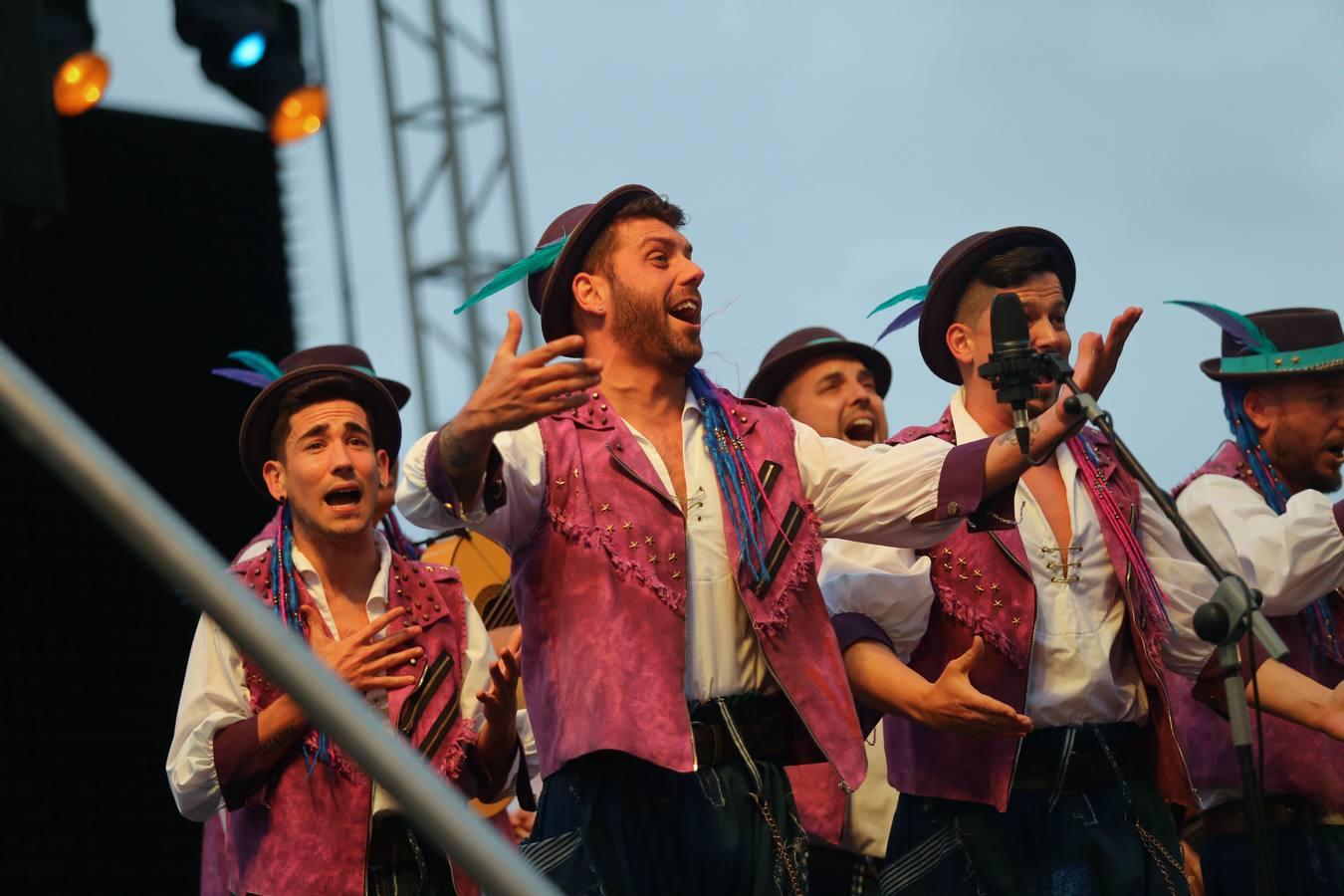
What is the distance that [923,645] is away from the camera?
4199 mm

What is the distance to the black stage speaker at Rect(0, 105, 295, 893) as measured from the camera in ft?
23.4

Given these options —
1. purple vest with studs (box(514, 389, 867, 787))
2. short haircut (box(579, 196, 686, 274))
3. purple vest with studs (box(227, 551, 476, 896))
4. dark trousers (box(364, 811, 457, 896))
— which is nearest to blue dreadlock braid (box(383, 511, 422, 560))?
purple vest with studs (box(227, 551, 476, 896))

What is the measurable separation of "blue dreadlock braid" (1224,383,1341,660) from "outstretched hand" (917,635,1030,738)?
1.49 meters

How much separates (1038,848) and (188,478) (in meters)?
4.73

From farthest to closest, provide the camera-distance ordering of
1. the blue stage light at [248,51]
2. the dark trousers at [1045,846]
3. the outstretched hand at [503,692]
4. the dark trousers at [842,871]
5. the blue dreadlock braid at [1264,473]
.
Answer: the blue stage light at [248,51] → the dark trousers at [842,871] → the blue dreadlock braid at [1264,473] → the dark trousers at [1045,846] → the outstretched hand at [503,692]

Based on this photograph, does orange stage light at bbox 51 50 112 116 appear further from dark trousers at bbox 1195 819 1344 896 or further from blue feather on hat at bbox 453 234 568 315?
dark trousers at bbox 1195 819 1344 896

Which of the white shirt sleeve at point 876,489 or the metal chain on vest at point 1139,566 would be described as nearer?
the white shirt sleeve at point 876,489

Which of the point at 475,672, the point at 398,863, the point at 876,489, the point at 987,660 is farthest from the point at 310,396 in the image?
the point at 987,660

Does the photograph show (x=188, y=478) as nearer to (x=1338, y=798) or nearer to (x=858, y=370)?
(x=858, y=370)

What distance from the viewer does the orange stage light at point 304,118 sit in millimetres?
7207

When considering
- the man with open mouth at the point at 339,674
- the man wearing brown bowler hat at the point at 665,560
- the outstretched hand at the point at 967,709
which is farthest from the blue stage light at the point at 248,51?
the outstretched hand at the point at 967,709

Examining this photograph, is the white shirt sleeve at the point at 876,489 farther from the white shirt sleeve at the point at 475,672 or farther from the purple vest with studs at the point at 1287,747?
the purple vest with studs at the point at 1287,747

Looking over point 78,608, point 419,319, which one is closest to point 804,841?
point 78,608

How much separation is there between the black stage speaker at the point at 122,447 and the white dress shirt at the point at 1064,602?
403 centimetres
